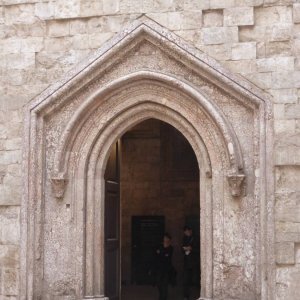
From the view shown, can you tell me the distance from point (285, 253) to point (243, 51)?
2.53m

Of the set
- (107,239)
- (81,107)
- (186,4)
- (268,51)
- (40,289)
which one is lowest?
(40,289)

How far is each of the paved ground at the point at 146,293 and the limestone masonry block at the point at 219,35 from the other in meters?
5.03

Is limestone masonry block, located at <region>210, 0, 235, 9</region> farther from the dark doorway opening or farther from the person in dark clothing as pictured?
the dark doorway opening

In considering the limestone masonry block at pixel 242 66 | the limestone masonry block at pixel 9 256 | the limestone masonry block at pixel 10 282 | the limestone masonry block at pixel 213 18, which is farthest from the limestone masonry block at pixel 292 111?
the limestone masonry block at pixel 10 282

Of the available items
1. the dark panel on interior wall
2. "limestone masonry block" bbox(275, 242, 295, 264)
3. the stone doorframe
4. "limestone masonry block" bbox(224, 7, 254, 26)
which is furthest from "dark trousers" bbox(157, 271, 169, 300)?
"limestone masonry block" bbox(224, 7, 254, 26)

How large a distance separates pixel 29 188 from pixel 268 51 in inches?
139

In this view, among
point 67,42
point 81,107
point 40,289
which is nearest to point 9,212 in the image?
point 40,289

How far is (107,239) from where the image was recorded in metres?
10.0

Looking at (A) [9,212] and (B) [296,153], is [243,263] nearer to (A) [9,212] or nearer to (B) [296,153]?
(B) [296,153]

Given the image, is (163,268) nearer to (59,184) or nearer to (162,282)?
(162,282)

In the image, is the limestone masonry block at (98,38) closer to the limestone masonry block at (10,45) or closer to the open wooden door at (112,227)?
the limestone masonry block at (10,45)

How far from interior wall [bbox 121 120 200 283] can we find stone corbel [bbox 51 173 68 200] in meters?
4.75

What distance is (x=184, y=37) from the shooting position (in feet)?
30.3

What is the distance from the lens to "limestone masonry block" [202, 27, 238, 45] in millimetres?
9078
